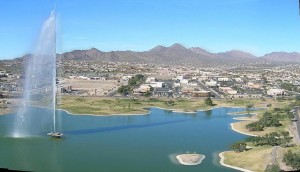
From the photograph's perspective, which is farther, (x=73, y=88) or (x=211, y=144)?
(x=73, y=88)

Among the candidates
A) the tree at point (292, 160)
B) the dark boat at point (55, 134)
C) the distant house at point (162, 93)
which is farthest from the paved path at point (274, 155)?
the distant house at point (162, 93)

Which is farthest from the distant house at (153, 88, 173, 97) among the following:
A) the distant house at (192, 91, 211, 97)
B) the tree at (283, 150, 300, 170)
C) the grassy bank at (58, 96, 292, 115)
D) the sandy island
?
the tree at (283, 150, 300, 170)

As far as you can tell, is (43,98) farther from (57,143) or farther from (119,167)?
(119,167)

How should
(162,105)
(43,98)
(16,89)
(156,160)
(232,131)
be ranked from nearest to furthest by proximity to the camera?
(156,160), (232,131), (43,98), (162,105), (16,89)

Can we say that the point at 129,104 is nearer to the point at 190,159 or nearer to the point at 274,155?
the point at 190,159

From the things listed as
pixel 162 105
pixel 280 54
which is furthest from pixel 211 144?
pixel 280 54
